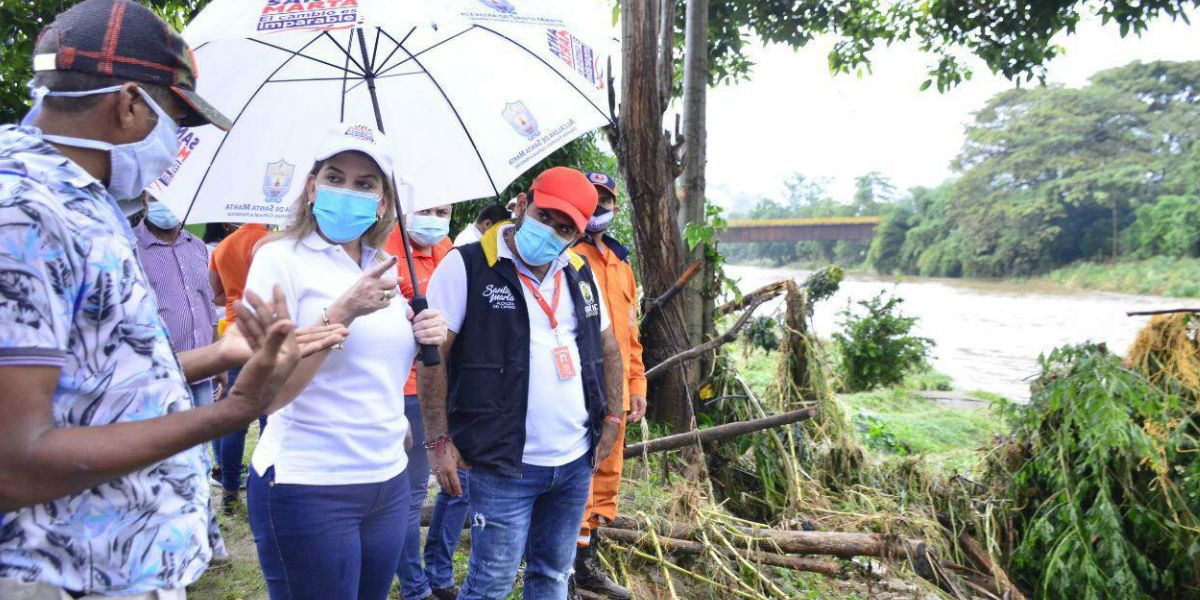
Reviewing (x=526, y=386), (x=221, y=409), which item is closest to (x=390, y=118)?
(x=526, y=386)

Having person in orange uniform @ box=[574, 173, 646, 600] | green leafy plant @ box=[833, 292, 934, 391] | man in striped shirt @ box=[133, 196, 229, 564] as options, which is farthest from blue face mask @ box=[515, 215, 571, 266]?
green leafy plant @ box=[833, 292, 934, 391]

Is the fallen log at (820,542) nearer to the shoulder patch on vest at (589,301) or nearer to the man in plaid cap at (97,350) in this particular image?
the shoulder patch on vest at (589,301)

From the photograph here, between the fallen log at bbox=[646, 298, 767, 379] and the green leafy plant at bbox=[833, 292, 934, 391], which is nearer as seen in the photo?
the fallen log at bbox=[646, 298, 767, 379]

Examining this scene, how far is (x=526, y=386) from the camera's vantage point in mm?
2486

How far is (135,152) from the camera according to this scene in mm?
1297

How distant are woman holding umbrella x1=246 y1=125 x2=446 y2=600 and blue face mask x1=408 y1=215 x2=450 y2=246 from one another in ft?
4.45

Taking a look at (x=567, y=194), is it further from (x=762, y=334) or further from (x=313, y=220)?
(x=762, y=334)

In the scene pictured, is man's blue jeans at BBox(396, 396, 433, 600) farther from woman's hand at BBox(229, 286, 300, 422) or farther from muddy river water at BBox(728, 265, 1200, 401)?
muddy river water at BBox(728, 265, 1200, 401)

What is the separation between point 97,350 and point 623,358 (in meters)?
2.82

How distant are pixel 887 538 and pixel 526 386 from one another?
8.01 ft

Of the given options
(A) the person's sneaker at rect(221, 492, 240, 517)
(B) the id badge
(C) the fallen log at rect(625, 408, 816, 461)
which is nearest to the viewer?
(B) the id badge

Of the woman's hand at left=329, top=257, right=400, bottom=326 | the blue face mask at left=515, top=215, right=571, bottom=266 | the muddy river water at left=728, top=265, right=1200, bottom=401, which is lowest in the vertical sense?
the muddy river water at left=728, top=265, right=1200, bottom=401

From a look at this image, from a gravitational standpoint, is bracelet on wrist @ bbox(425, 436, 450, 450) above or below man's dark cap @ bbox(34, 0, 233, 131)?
below

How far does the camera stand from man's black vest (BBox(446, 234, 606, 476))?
2441mm
